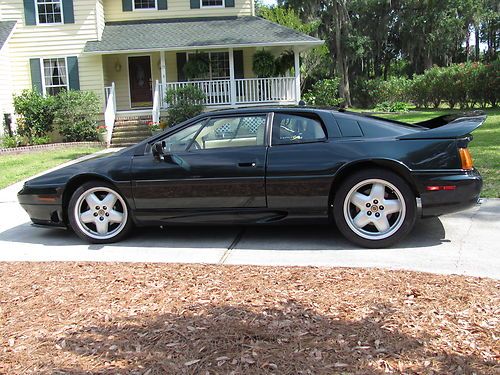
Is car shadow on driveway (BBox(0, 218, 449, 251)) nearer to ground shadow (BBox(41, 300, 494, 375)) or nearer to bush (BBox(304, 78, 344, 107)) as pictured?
ground shadow (BBox(41, 300, 494, 375))

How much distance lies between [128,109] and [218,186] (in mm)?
16930

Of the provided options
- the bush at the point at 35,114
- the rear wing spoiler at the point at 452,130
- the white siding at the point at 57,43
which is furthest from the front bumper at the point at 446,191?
the white siding at the point at 57,43

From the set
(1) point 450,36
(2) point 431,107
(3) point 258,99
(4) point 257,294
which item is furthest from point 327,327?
(1) point 450,36

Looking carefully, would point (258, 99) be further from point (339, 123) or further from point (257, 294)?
point (257, 294)

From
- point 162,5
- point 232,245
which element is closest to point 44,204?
point 232,245

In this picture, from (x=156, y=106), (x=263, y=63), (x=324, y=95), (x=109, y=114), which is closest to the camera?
(x=109, y=114)

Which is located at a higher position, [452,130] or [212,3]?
[212,3]

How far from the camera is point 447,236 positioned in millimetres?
5555

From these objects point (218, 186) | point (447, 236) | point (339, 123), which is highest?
point (339, 123)

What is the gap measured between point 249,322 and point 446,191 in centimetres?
264

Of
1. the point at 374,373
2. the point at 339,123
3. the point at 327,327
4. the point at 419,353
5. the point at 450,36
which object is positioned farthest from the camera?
the point at 450,36

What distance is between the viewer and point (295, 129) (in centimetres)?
551

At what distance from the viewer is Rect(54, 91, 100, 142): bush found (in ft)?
60.5

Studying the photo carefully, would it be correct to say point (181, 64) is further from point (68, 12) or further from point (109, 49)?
point (68, 12)
